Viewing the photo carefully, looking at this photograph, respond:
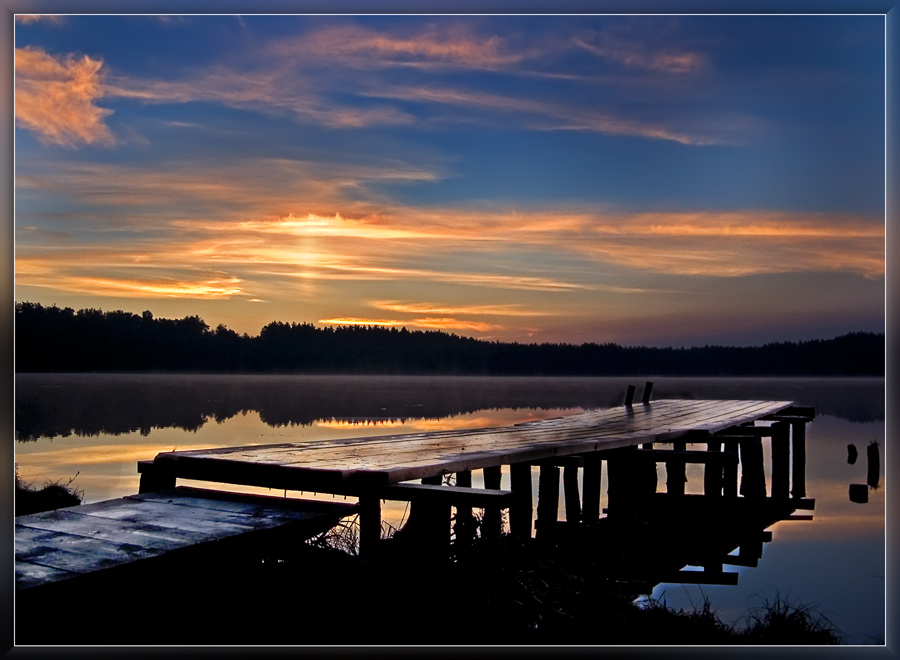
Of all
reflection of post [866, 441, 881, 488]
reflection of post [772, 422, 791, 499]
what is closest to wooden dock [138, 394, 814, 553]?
reflection of post [772, 422, 791, 499]

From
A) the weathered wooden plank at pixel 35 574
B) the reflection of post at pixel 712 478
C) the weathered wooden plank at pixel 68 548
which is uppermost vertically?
the weathered wooden plank at pixel 68 548

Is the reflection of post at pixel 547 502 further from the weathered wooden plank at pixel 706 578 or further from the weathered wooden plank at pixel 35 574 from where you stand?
the weathered wooden plank at pixel 35 574

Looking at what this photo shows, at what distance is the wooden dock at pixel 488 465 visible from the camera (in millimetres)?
Result: 5762

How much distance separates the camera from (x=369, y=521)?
18.9 ft

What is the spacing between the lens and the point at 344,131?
13.2 meters

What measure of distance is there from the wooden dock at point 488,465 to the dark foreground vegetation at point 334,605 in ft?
0.90

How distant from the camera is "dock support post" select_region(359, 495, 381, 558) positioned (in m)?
5.71

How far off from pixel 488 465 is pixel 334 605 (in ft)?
6.66

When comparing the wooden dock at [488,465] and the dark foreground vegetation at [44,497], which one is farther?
the dark foreground vegetation at [44,497]

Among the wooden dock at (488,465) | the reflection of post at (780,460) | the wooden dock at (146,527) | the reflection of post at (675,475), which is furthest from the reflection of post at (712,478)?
the reflection of post at (780,460)

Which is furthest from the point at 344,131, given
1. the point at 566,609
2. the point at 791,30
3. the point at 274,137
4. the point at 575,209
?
the point at 566,609

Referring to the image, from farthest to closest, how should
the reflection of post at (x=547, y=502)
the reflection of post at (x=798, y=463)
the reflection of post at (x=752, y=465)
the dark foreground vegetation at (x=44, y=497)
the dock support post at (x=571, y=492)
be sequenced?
the reflection of post at (x=798, y=463)
the dark foreground vegetation at (x=44, y=497)
the reflection of post at (x=752, y=465)
the dock support post at (x=571, y=492)
the reflection of post at (x=547, y=502)

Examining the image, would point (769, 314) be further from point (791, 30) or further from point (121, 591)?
point (121, 591)

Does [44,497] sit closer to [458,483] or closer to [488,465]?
[458,483]
